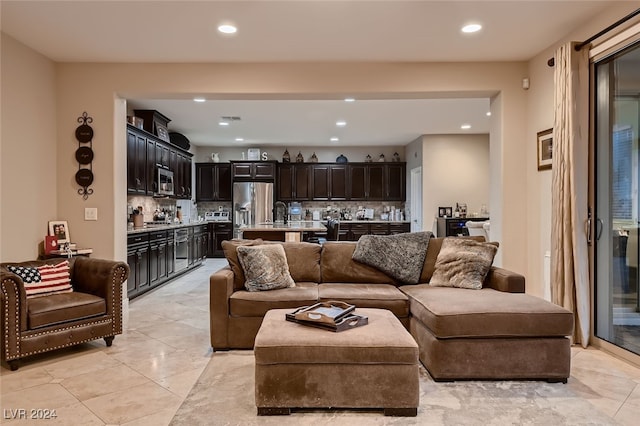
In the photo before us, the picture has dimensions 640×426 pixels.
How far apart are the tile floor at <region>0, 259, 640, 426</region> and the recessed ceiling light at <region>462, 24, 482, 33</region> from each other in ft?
9.09

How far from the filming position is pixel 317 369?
230cm

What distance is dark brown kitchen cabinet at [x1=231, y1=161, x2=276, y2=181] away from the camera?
9.46 m

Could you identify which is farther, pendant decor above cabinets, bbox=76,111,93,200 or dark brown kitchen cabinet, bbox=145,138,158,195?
dark brown kitchen cabinet, bbox=145,138,158,195

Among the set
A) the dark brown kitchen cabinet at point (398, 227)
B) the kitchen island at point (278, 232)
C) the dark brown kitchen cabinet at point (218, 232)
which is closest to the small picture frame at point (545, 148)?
the kitchen island at point (278, 232)

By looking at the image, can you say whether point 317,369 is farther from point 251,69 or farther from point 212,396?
point 251,69

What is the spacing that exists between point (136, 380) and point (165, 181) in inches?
181

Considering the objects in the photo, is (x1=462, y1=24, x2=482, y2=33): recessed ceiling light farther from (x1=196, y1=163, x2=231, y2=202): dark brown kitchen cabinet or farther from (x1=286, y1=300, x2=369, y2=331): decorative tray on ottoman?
(x1=196, y1=163, x2=231, y2=202): dark brown kitchen cabinet

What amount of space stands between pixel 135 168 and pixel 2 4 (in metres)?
2.77

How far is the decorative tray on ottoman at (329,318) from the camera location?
2475 mm

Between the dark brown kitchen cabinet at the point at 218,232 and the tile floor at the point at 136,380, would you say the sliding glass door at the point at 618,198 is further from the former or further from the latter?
the dark brown kitchen cabinet at the point at 218,232

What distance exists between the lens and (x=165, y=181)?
22.6 feet

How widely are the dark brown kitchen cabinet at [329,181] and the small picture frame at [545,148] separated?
599cm

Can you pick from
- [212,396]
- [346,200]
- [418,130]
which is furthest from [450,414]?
[346,200]

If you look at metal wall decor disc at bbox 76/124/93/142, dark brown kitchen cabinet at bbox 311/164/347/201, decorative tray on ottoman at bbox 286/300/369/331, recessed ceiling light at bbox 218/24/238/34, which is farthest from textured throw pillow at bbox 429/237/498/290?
dark brown kitchen cabinet at bbox 311/164/347/201
